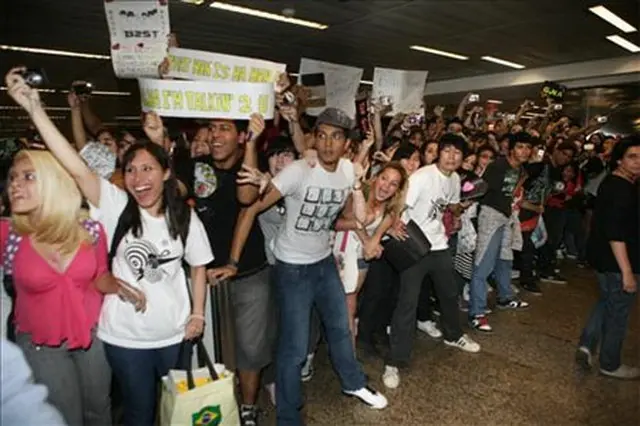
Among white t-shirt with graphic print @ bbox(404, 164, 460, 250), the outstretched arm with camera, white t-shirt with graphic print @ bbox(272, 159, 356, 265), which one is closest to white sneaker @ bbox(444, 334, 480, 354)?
white t-shirt with graphic print @ bbox(404, 164, 460, 250)

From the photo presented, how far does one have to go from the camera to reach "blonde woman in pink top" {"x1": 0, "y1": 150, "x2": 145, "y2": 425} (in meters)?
1.62

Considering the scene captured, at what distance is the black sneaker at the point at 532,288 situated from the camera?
16.4 ft

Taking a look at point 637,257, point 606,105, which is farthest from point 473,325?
point 606,105

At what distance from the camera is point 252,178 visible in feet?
7.11

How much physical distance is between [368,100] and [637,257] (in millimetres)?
2075

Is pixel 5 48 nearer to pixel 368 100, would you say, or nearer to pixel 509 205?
pixel 368 100

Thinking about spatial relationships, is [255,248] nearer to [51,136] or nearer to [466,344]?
[51,136]

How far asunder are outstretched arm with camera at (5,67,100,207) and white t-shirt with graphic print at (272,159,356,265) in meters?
0.87

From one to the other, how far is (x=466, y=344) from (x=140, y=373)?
245 cm

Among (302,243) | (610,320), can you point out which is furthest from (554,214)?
(302,243)

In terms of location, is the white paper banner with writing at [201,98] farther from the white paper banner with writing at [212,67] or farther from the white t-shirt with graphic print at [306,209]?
the white t-shirt with graphic print at [306,209]

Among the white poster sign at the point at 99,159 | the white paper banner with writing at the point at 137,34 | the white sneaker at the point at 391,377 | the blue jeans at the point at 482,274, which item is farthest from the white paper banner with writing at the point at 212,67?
the blue jeans at the point at 482,274

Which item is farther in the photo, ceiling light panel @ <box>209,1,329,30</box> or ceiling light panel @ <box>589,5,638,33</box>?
ceiling light panel @ <box>209,1,329,30</box>

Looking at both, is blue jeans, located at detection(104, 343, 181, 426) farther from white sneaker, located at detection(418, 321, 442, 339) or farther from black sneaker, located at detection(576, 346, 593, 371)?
black sneaker, located at detection(576, 346, 593, 371)
